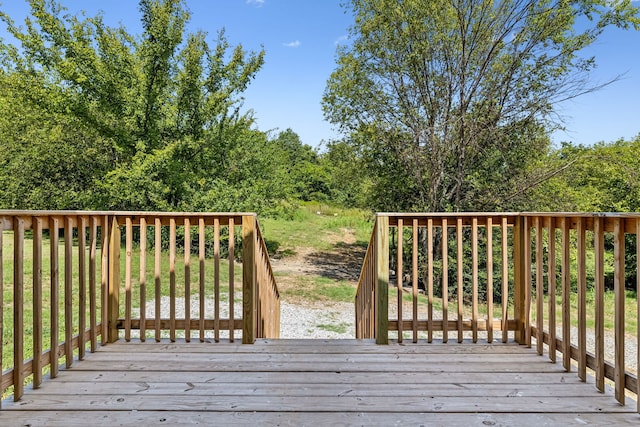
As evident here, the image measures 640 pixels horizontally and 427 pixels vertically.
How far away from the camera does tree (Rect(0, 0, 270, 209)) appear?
931 centimetres

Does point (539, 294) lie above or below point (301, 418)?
above

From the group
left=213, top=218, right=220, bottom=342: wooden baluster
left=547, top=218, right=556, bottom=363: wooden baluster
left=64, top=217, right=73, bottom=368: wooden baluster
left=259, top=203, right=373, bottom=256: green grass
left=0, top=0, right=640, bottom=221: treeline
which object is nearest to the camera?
left=64, top=217, right=73, bottom=368: wooden baluster

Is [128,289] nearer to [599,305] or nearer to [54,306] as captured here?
[54,306]

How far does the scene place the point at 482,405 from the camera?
191cm

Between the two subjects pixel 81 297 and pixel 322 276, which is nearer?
pixel 81 297

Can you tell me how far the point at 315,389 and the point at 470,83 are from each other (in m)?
8.97

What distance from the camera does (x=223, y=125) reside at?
11.1 meters

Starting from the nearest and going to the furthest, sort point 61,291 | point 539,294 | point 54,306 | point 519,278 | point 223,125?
point 54,306, point 539,294, point 519,278, point 61,291, point 223,125

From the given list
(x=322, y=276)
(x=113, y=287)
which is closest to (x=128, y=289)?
(x=113, y=287)

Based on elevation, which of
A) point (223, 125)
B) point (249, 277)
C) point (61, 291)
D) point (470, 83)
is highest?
point (470, 83)

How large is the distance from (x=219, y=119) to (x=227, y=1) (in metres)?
3.35

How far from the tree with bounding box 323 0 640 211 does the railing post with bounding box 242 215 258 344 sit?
7058 millimetres

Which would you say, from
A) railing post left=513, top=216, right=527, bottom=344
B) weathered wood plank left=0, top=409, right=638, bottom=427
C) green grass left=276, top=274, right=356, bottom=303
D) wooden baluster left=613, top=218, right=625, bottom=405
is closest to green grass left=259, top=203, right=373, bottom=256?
green grass left=276, top=274, right=356, bottom=303

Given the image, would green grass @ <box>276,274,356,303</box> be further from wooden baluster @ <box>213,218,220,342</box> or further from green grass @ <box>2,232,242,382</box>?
wooden baluster @ <box>213,218,220,342</box>
